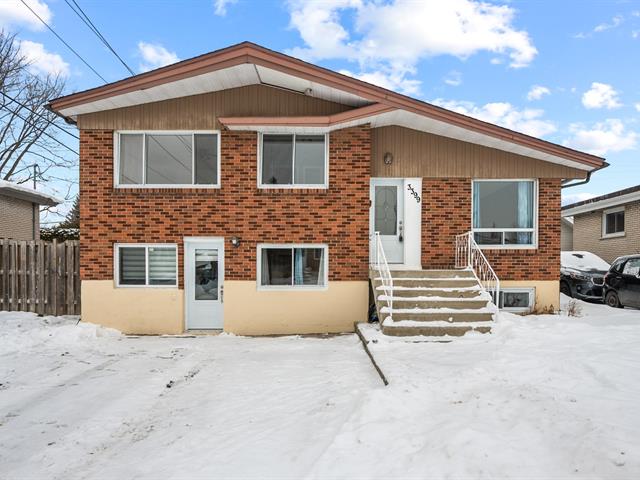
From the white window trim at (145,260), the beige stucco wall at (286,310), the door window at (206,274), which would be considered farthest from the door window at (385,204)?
the white window trim at (145,260)

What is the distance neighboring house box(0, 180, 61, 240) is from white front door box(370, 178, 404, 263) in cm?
1263

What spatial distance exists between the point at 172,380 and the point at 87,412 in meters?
1.23

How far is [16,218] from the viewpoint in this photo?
A: 14984mm

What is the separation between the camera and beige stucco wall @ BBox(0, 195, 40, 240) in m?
14.3

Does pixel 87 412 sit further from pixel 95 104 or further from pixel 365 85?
pixel 365 85

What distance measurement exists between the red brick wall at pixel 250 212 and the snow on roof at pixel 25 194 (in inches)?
288

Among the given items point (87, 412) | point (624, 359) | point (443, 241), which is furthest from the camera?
point (443, 241)

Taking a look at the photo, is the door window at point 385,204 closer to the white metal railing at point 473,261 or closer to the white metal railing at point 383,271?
the white metal railing at point 383,271

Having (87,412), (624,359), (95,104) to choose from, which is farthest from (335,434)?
(95,104)

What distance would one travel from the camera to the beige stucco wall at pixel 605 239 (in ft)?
48.2

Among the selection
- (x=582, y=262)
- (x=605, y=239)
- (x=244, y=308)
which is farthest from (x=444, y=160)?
(x=605, y=239)

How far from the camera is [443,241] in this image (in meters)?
9.46

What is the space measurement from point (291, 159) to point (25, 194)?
11.8m

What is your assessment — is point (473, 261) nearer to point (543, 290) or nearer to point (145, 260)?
point (543, 290)
